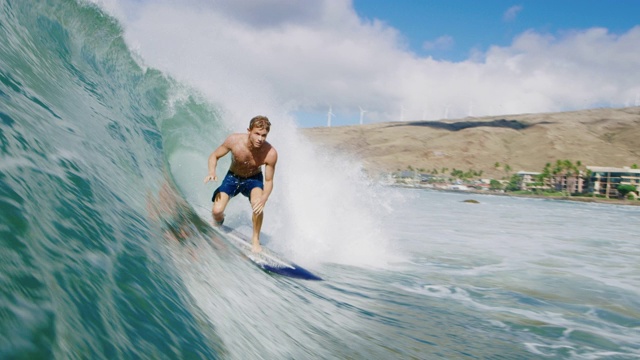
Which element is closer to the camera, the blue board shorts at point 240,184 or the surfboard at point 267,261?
the surfboard at point 267,261

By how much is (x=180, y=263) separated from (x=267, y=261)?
2.37 meters

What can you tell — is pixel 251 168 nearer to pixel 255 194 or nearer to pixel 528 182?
pixel 255 194

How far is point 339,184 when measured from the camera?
12852 mm

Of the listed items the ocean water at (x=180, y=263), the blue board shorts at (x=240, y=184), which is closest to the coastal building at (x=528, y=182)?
the ocean water at (x=180, y=263)

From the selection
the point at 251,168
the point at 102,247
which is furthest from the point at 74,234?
the point at 251,168

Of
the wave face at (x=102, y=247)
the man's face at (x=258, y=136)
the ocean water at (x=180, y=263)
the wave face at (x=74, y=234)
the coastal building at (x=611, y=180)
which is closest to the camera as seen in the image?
the wave face at (x=74, y=234)

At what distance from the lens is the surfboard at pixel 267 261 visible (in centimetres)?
591

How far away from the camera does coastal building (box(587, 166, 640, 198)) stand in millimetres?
110812

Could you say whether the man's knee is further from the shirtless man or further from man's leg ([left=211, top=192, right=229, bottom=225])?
man's leg ([left=211, top=192, right=229, bottom=225])

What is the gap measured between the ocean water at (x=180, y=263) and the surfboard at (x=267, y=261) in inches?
8.0

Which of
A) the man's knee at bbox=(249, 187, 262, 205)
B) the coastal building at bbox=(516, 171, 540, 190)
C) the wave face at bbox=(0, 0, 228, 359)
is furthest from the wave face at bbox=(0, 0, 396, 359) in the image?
A: the coastal building at bbox=(516, 171, 540, 190)

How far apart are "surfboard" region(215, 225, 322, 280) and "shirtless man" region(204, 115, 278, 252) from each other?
0.11 meters

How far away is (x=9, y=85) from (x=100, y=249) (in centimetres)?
184

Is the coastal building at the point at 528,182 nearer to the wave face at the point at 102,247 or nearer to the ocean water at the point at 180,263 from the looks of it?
the ocean water at the point at 180,263
